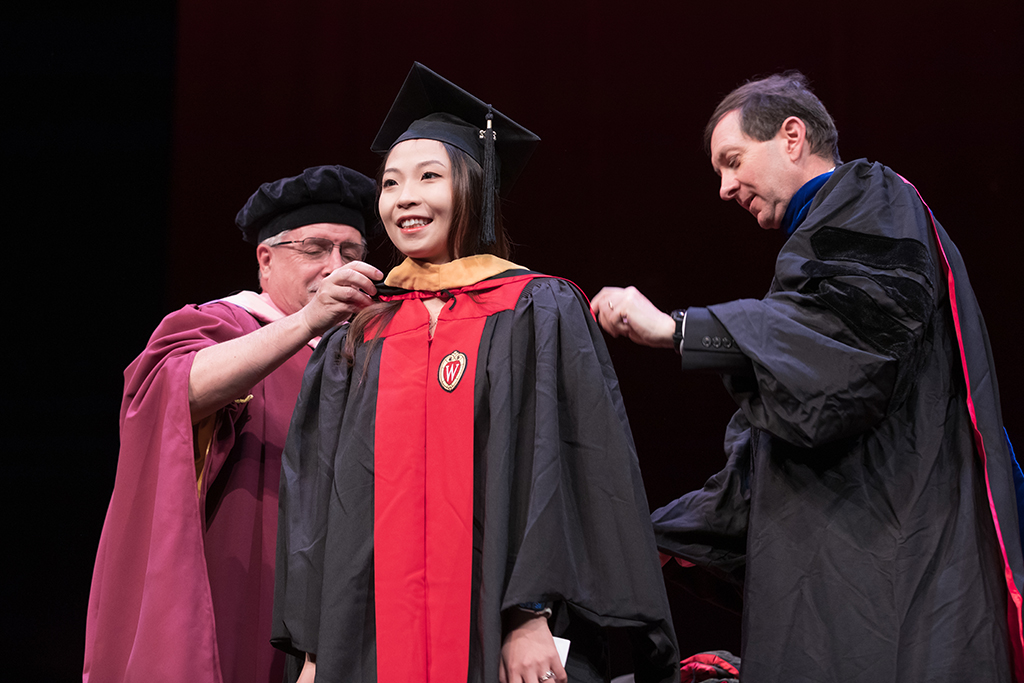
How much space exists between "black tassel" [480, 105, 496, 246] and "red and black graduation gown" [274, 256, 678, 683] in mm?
80

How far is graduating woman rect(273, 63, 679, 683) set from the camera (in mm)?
1581

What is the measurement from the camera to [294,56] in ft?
12.3

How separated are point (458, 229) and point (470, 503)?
61 cm

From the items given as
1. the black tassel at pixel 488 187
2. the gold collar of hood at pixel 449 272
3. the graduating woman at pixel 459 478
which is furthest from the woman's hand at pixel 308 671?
the black tassel at pixel 488 187

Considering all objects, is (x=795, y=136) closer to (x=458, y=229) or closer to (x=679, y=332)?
(x=679, y=332)

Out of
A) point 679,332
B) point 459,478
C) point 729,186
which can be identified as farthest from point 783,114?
point 459,478

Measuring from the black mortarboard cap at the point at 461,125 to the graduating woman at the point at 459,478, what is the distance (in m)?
0.01

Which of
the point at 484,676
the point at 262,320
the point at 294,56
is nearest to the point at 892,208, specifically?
the point at 484,676

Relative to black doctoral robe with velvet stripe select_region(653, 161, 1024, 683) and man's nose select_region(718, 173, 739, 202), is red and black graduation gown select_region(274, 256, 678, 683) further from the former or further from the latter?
man's nose select_region(718, 173, 739, 202)

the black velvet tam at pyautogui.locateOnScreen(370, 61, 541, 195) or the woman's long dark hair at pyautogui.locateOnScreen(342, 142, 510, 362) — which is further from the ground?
the black velvet tam at pyautogui.locateOnScreen(370, 61, 541, 195)

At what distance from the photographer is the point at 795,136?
207cm

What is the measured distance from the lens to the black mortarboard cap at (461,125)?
1.94 m

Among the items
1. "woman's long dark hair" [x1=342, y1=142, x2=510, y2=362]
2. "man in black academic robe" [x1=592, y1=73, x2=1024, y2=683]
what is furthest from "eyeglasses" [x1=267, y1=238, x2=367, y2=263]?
"man in black academic robe" [x1=592, y1=73, x2=1024, y2=683]

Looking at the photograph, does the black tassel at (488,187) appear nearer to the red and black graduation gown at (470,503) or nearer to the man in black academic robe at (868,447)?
the red and black graduation gown at (470,503)
